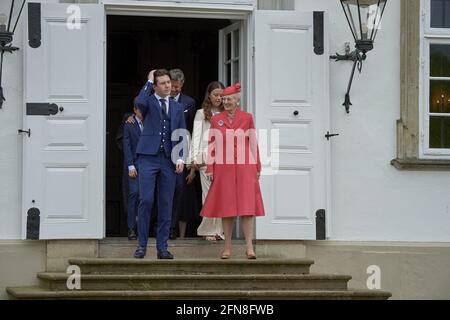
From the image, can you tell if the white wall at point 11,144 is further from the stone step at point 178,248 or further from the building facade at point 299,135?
the stone step at point 178,248

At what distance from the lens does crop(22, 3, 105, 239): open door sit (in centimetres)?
1205

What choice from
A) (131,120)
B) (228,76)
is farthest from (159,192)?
(228,76)

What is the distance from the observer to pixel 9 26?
12.0 metres

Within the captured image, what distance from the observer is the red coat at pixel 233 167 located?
11.8m

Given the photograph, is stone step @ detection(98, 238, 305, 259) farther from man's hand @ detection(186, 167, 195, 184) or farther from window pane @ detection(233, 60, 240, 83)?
window pane @ detection(233, 60, 240, 83)

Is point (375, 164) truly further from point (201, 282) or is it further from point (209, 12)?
point (201, 282)

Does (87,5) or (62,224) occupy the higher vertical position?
(87,5)

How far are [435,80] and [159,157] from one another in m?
3.18

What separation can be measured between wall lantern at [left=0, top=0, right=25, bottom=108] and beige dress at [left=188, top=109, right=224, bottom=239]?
6.16 feet

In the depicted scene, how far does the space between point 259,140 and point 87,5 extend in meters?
2.08

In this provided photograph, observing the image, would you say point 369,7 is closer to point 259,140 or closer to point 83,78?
point 259,140

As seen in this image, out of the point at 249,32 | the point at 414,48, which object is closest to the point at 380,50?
the point at 414,48
